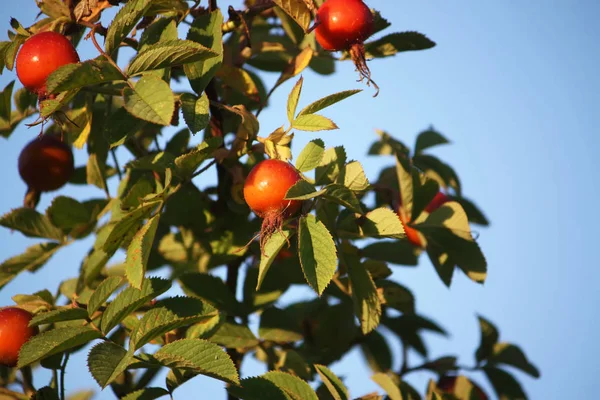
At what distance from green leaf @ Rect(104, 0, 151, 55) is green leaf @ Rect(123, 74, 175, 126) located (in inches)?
4.8

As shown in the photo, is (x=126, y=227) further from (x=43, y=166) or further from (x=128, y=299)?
(x=43, y=166)

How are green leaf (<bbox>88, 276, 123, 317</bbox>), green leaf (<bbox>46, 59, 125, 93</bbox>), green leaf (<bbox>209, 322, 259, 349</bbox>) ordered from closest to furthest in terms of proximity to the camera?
green leaf (<bbox>46, 59, 125, 93</bbox>) → green leaf (<bbox>88, 276, 123, 317</bbox>) → green leaf (<bbox>209, 322, 259, 349</bbox>)

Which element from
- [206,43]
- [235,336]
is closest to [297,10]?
[206,43]

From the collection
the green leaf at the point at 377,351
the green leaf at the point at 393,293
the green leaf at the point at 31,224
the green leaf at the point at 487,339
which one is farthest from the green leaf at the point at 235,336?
the green leaf at the point at 487,339

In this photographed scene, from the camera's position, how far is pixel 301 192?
4.78 ft

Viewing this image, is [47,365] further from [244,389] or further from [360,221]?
[360,221]

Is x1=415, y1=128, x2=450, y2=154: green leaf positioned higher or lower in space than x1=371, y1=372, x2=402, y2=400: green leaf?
higher

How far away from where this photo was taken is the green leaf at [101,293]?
5.20 feet

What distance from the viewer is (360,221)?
183 cm

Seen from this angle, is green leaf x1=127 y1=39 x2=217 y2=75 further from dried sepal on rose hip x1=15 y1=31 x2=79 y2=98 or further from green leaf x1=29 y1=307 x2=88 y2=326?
green leaf x1=29 y1=307 x2=88 y2=326

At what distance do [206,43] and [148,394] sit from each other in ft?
2.97

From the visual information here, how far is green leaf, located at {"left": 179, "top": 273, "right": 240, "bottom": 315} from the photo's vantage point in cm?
206

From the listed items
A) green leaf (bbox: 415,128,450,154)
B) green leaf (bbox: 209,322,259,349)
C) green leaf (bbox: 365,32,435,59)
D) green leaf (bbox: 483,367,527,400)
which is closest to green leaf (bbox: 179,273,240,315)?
green leaf (bbox: 209,322,259,349)

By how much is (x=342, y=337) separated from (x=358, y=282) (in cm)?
67
